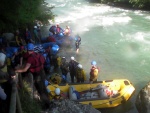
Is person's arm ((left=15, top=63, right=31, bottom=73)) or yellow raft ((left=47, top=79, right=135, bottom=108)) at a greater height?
person's arm ((left=15, top=63, right=31, bottom=73))

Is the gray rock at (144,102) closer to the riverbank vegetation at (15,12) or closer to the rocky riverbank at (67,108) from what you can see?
the rocky riverbank at (67,108)

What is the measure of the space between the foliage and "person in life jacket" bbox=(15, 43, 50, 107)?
0.45 metres

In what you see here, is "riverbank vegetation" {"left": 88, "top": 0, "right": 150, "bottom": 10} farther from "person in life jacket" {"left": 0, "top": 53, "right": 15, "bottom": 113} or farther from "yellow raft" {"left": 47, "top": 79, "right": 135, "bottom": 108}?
"person in life jacket" {"left": 0, "top": 53, "right": 15, "bottom": 113}

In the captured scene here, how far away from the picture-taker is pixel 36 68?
6.53 meters

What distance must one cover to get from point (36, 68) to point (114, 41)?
1317cm

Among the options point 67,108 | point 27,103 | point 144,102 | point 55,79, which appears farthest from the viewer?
point 55,79

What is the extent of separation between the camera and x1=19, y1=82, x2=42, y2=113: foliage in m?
5.77

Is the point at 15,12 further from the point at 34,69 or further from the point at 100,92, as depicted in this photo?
the point at 100,92

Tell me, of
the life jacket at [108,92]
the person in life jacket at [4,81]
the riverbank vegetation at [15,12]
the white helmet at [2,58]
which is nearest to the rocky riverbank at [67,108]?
the person in life jacket at [4,81]

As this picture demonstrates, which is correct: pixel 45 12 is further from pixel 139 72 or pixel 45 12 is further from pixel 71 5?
pixel 71 5

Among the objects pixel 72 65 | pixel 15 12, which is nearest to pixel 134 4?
pixel 72 65

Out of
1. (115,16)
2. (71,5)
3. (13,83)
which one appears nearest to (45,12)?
(115,16)

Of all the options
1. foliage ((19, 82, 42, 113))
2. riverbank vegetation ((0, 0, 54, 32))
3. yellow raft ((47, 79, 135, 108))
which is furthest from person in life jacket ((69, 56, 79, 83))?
foliage ((19, 82, 42, 113))

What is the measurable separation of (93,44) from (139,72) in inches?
209
